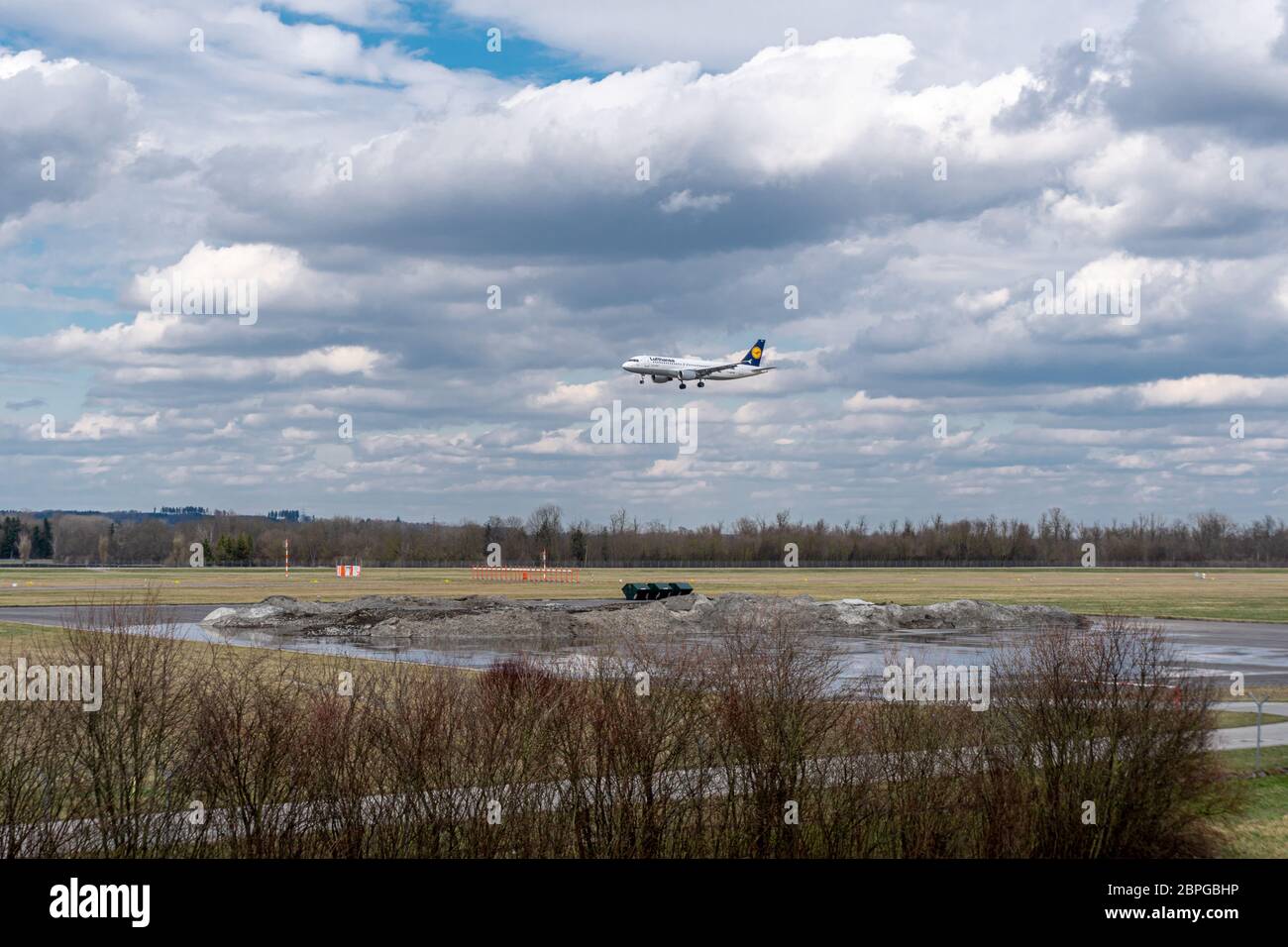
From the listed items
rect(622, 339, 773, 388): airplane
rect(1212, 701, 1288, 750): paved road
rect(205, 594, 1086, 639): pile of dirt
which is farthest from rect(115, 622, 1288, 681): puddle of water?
rect(622, 339, 773, 388): airplane

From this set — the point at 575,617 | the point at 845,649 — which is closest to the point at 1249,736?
the point at 845,649

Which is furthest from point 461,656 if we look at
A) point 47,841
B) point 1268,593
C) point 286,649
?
point 1268,593

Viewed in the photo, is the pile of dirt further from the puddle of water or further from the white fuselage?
the white fuselage

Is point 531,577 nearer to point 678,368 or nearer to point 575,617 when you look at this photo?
point 678,368

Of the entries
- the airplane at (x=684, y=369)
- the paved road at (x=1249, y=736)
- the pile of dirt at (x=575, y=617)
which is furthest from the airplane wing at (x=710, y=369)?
the paved road at (x=1249, y=736)

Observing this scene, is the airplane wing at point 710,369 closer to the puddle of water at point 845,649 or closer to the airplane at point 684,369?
the airplane at point 684,369

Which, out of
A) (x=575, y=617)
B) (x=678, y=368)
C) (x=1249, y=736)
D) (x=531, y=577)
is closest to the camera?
(x=1249, y=736)
